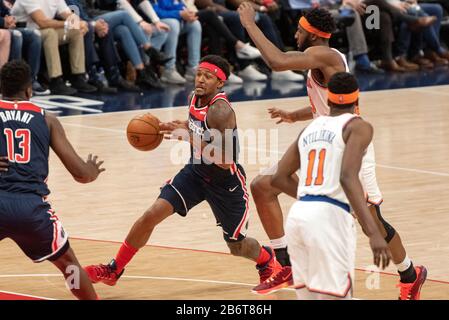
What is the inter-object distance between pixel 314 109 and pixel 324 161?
212 centimetres

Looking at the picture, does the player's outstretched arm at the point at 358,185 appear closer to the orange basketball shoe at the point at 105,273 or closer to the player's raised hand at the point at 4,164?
the player's raised hand at the point at 4,164

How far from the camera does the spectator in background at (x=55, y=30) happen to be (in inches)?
628

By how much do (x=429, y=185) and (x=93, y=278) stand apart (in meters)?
4.56

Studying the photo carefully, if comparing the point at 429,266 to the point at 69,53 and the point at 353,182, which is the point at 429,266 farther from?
the point at 69,53

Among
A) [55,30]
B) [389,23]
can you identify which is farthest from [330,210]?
[389,23]

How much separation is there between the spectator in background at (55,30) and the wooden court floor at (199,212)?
1.43m

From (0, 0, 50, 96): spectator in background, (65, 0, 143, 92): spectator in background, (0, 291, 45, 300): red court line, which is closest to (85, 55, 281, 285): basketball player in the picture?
(0, 291, 45, 300): red court line

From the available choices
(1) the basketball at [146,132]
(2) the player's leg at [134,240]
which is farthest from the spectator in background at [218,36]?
(2) the player's leg at [134,240]

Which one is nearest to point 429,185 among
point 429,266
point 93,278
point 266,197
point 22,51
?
point 429,266

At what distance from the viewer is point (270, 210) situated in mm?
8320

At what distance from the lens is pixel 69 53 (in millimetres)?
16594

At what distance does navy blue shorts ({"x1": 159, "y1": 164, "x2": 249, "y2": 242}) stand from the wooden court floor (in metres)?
0.44

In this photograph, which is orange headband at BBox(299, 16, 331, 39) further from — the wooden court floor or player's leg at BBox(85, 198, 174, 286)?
the wooden court floor

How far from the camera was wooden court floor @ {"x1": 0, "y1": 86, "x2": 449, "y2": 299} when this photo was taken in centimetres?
830
